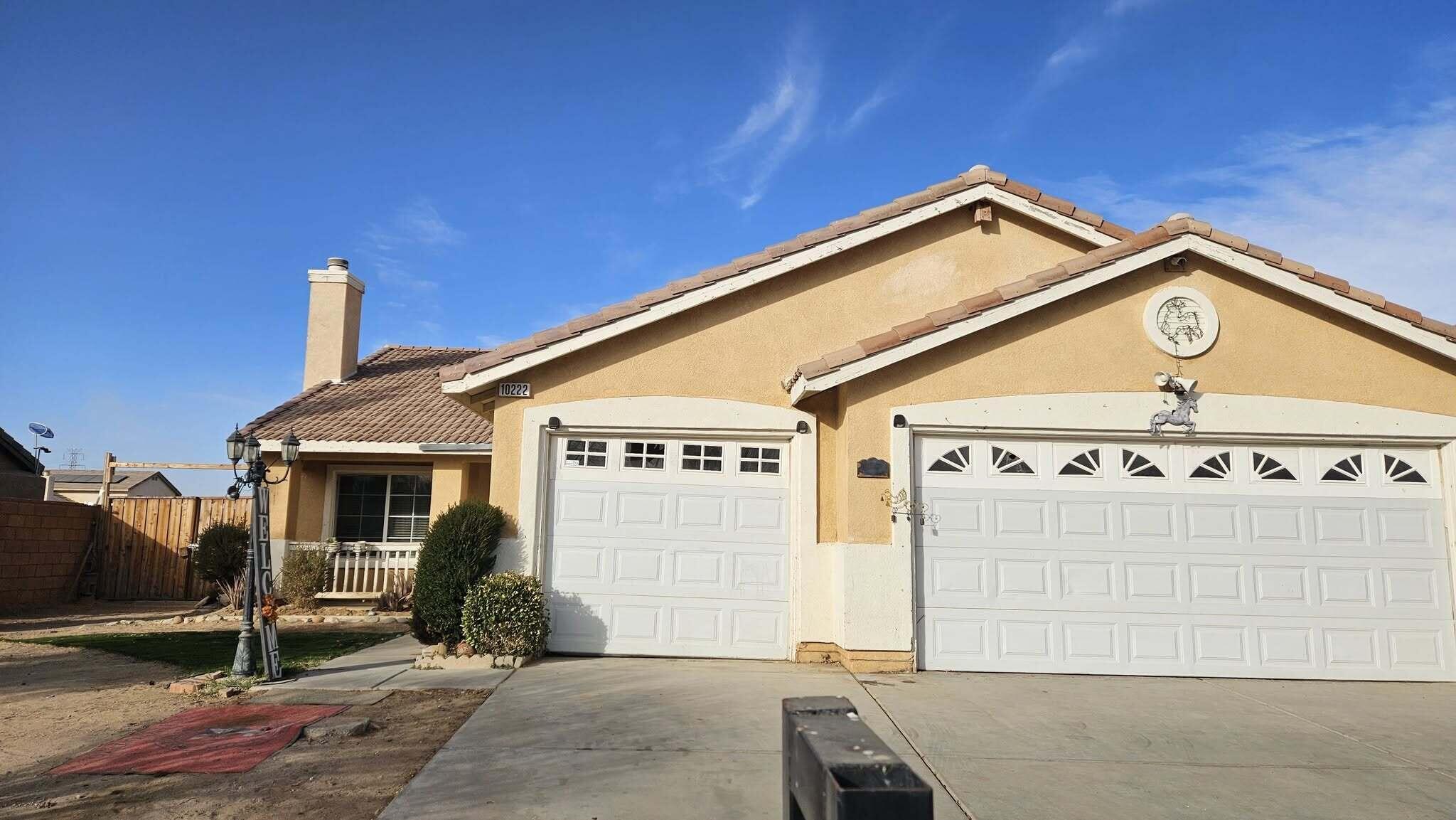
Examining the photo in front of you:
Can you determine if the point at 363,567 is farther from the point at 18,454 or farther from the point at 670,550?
the point at 18,454

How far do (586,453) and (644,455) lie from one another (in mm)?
646

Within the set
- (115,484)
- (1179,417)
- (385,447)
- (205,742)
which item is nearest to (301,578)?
(385,447)

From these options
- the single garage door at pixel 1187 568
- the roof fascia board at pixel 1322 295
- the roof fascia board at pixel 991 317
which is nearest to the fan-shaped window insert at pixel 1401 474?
the single garage door at pixel 1187 568

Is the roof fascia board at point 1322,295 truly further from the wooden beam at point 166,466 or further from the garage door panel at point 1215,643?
the wooden beam at point 166,466

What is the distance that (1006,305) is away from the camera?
8820mm

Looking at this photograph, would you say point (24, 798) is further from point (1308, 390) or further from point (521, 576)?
point (1308, 390)

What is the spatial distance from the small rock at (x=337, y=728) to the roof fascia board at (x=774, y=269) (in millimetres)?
3921

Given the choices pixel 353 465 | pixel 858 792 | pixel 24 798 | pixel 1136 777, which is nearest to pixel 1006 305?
pixel 1136 777

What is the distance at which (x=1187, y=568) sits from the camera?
8.77 m

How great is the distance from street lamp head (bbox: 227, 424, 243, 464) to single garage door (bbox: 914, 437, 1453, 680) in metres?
6.74

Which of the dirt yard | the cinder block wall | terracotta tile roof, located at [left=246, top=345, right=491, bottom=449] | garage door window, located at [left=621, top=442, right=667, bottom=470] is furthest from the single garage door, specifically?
the cinder block wall

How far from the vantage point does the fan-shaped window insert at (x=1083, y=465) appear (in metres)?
8.95

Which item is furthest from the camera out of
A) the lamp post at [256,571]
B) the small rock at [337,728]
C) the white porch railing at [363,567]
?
the white porch railing at [363,567]

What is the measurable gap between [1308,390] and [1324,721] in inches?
137
